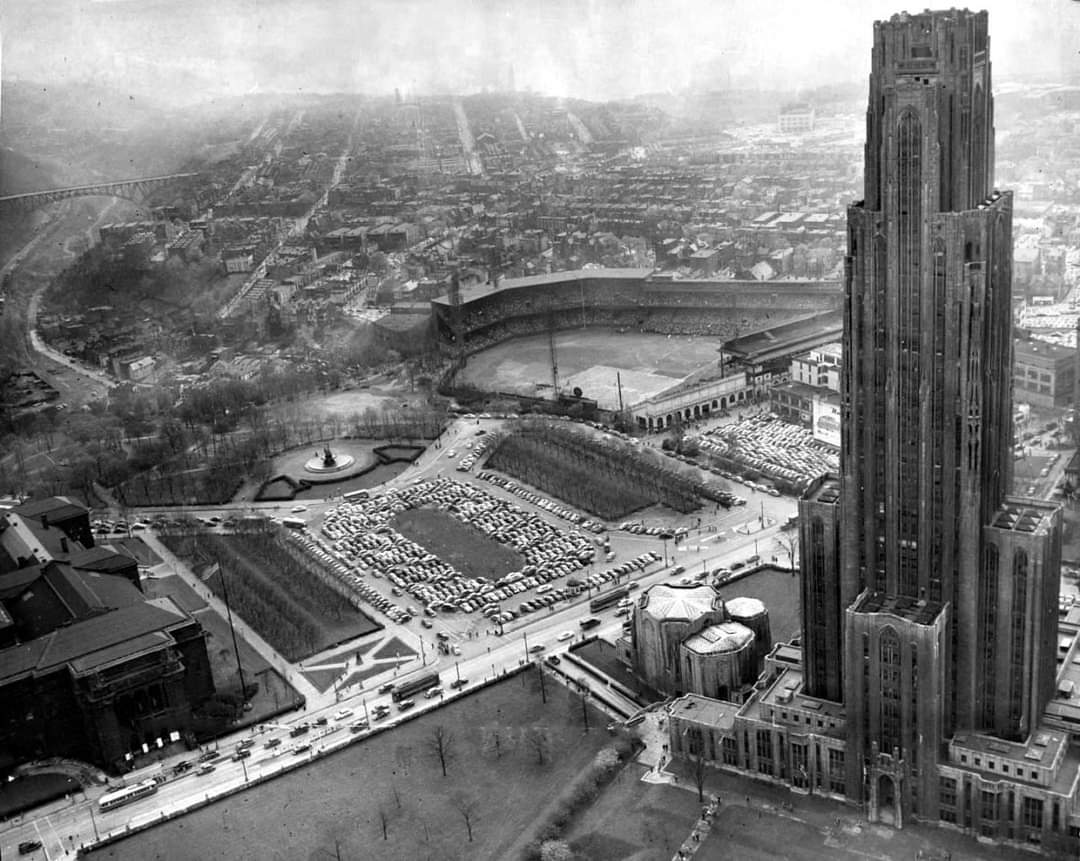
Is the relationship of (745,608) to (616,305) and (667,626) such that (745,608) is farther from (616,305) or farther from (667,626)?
(616,305)

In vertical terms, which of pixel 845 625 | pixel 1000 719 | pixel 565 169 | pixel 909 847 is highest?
pixel 565 169

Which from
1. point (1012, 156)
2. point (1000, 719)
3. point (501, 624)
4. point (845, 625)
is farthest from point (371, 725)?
point (1012, 156)

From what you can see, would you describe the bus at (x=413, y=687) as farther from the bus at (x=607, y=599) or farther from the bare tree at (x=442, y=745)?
the bus at (x=607, y=599)

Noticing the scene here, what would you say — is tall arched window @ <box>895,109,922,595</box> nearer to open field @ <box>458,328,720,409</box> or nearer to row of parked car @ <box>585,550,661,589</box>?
row of parked car @ <box>585,550,661,589</box>

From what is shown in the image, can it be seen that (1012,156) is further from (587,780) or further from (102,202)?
(102,202)

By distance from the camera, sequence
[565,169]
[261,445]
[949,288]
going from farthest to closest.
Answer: [565,169]
[261,445]
[949,288]

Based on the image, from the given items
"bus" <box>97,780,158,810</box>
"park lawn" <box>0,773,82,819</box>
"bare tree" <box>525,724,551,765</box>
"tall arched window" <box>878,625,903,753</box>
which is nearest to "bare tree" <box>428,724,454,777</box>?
"bare tree" <box>525,724,551,765</box>
